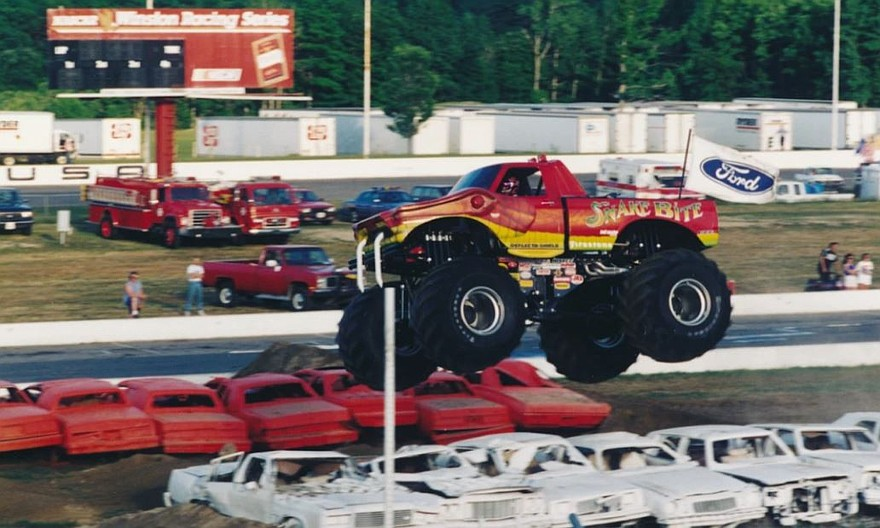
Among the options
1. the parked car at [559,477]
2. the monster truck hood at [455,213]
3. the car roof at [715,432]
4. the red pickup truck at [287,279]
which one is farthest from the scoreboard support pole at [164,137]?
the monster truck hood at [455,213]

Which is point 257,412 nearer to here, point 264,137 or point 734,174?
point 734,174

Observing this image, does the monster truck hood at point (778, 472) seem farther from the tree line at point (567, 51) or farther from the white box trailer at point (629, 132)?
the tree line at point (567, 51)

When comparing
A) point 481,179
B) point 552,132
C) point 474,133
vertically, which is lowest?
point 481,179

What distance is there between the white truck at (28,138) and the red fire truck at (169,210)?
21975mm

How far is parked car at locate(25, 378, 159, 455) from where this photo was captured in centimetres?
1944

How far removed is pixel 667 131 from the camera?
76875mm

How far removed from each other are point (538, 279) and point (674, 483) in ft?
12.8

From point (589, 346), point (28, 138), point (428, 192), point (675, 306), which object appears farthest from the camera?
point (28, 138)

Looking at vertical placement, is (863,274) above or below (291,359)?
above

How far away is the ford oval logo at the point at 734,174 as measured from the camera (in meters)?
14.4

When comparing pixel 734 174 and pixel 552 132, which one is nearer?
pixel 734 174

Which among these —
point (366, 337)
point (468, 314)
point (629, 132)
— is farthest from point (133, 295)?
point (629, 132)

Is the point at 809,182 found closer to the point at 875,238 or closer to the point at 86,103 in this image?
the point at 875,238

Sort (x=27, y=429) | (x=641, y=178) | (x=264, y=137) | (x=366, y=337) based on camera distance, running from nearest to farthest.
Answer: (x=366, y=337), (x=27, y=429), (x=641, y=178), (x=264, y=137)
